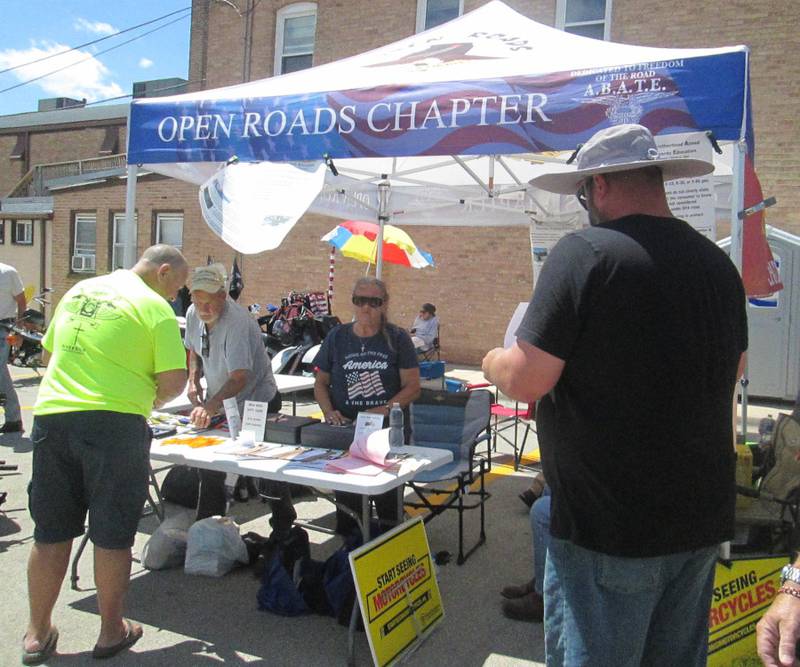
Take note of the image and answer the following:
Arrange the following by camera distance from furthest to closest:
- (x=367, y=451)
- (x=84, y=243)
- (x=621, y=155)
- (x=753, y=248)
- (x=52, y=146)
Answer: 1. (x=52, y=146)
2. (x=84, y=243)
3. (x=753, y=248)
4. (x=367, y=451)
5. (x=621, y=155)

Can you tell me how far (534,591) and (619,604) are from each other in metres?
2.05

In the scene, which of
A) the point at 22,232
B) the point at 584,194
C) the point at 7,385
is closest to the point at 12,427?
the point at 7,385

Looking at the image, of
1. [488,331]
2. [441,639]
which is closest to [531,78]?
[441,639]

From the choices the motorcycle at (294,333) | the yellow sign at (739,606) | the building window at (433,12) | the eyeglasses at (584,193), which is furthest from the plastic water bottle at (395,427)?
the building window at (433,12)

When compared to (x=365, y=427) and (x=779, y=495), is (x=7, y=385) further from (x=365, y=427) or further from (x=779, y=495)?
(x=779, y=495)

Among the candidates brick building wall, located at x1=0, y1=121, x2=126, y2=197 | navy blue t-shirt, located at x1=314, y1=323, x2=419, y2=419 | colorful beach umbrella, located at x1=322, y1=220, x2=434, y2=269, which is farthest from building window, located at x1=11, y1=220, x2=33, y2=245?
navy blue t-shirt, located at x1=314, y1=323, x2=419, y2=419

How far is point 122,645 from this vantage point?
315 cm

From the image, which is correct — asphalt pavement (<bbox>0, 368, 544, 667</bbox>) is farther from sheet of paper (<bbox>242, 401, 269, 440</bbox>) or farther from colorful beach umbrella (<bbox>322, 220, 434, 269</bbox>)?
colorful beach umbrella (<bbox>322, 220, 434, 269</bbox>)

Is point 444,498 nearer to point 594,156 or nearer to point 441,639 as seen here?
point 441,639

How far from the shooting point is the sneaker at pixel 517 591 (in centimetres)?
372

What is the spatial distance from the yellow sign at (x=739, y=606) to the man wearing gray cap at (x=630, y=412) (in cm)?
123

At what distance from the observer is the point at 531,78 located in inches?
147

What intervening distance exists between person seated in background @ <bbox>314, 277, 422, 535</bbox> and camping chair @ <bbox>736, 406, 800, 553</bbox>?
204 centimetres

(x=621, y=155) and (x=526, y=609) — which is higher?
(x=621, y=155)
